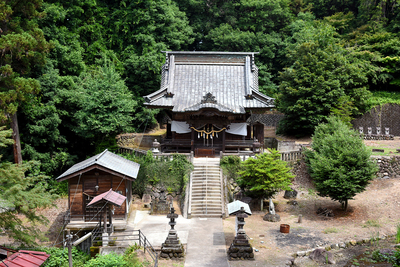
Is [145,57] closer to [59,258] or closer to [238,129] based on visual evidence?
[238,129]

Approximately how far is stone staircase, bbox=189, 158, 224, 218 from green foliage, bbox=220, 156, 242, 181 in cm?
46

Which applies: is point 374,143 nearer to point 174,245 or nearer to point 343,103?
point 343,103

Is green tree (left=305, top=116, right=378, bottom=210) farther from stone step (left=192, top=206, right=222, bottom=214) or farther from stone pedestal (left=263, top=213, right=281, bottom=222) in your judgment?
stone step (left=192, top=206, right=222, bottom=214)

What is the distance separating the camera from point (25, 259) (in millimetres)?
14641

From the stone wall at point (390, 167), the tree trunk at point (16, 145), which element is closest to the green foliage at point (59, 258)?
the tree trunk at point (16, 145)

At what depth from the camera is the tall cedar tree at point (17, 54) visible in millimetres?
22781

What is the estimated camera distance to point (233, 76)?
2895 centimetres

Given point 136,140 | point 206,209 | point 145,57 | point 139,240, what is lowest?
point 139,240

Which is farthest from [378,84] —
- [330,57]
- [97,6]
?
[97,6]

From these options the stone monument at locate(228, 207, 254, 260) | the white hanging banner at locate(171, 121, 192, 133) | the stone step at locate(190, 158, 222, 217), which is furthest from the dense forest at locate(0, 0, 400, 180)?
the stone monument at locate(228, 207, 254, 260)

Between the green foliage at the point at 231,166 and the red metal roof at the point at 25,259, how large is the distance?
39.2 feet

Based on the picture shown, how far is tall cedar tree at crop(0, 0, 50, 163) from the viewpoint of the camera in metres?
22.8

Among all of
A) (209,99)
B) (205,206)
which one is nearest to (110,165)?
(205,206)

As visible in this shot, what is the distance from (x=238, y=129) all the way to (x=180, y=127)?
4.38 m
